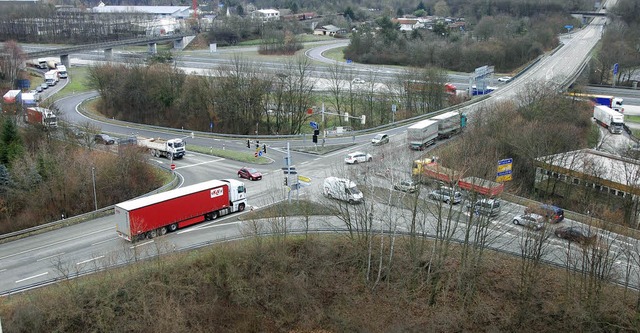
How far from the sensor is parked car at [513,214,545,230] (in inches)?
1106

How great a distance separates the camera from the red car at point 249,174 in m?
42.0

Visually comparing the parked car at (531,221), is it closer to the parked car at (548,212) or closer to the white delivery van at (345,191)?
the parked car at (548,212)

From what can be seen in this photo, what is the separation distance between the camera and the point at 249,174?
42.1m

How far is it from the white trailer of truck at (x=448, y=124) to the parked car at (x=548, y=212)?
65.8ft

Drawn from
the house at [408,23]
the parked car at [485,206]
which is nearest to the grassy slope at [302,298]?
the parked car at [485,206]

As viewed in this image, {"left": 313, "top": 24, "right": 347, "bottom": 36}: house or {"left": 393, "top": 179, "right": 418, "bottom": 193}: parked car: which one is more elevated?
{"left": 313, "top": 24, "right": 347, "bottom": 36}: house

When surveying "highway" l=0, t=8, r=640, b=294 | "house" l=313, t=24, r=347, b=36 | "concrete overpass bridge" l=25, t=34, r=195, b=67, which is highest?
"house" l=313, t=24, r=347, b=36

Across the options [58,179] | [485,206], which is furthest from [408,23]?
[485,206]

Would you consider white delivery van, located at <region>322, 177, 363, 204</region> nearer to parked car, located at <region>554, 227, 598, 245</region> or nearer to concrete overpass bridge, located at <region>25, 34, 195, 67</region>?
parked car, located at <region>554, 227, 598, 245</region>

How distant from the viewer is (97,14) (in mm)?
144125

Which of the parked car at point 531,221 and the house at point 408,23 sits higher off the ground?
the house at point 408,23

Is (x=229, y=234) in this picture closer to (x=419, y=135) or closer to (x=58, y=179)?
(x=58, y=179)

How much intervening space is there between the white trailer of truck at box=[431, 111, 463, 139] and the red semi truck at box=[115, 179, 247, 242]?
23.2 meters

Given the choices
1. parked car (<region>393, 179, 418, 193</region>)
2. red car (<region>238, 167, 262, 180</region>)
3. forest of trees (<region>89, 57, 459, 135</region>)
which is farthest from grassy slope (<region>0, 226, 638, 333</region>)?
forest of trees (<region>89, 57, 459, 135</region>)
